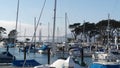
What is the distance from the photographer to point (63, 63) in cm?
2361

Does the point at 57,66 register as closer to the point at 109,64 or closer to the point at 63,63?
the point at 63,63

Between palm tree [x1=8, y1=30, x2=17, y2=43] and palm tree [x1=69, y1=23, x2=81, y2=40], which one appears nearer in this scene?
palm tree [x1=8, y1=30, x2=17, y2=43]

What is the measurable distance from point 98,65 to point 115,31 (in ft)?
270

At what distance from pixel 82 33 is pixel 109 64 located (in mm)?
99456

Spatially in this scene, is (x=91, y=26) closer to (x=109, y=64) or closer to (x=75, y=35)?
(x=75, y=35)

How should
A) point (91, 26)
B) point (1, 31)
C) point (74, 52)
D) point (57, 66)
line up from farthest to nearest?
point (1, 31) → point (91, 26) → point (74, 52) → point (57, 66)

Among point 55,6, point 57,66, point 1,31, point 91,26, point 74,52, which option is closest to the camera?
point 57,66

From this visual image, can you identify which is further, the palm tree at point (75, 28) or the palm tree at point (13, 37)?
the palm tree at point (75, 28)

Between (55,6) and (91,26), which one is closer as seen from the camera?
(55,6)

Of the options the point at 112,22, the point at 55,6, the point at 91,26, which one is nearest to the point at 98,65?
the point at 55,6

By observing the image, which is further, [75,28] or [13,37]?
[75,28]

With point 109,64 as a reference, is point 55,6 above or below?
above

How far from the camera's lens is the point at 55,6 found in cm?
3669

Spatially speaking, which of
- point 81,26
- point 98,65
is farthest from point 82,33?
point 98,65
